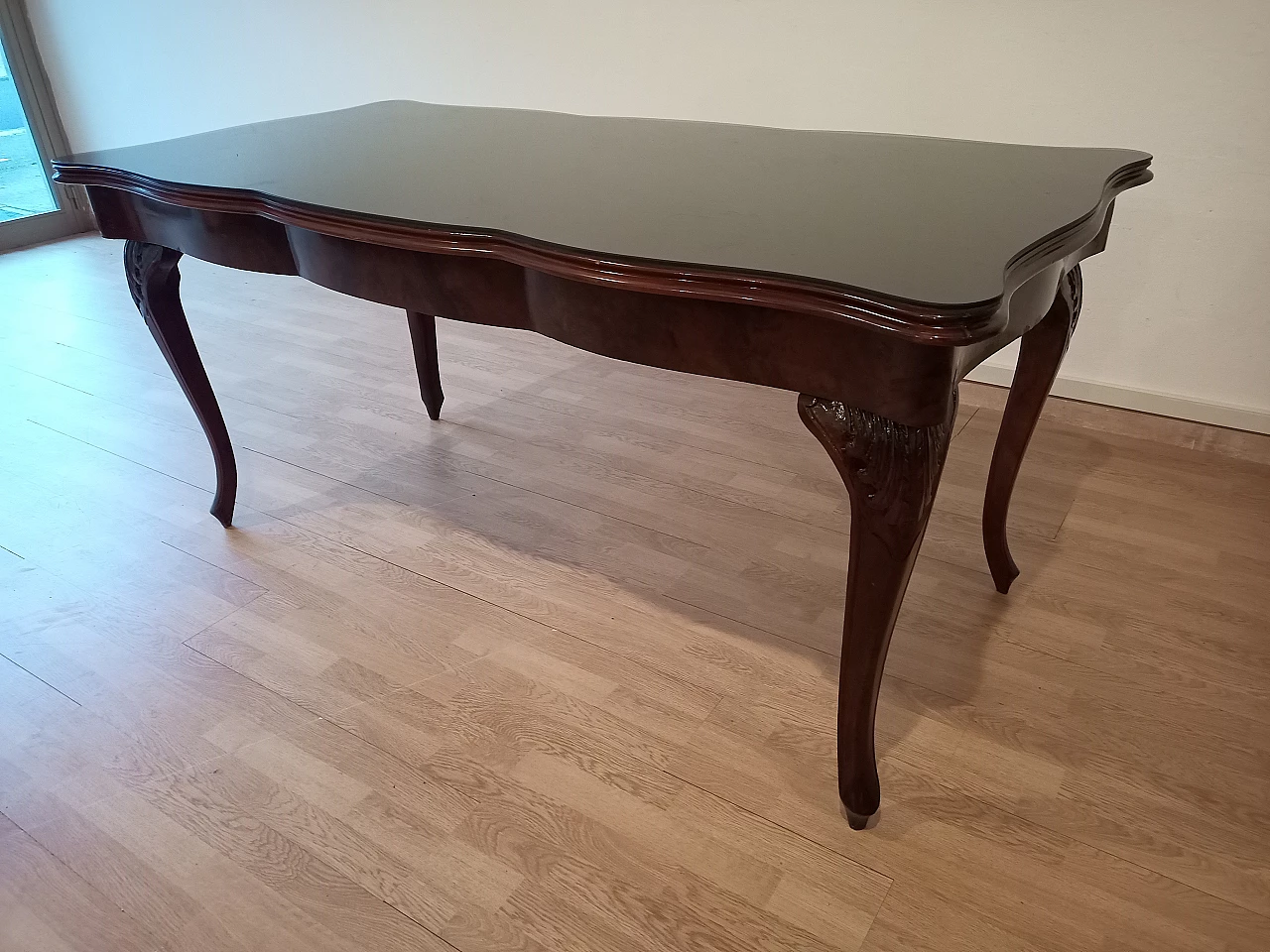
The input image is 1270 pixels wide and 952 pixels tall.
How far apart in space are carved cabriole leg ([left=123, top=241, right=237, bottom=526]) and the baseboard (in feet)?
5.24

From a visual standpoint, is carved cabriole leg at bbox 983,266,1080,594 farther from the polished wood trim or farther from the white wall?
the white wall

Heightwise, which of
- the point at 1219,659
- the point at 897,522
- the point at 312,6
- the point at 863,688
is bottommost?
the point at 1219,659

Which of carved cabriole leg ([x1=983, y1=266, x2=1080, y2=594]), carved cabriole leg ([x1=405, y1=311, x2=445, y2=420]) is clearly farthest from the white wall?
carved cabriole leg ([x1=405, y1=311, x2=445, y2=420])

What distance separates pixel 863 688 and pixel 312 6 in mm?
2958

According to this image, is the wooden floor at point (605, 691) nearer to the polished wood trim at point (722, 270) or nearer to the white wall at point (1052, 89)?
the white wall at point (1052, 89)

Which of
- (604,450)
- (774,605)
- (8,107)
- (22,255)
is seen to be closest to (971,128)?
(604,450)

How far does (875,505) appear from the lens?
0.93 m

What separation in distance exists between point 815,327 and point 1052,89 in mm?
1397

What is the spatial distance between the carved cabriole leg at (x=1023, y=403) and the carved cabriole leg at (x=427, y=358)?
A: 1218mm

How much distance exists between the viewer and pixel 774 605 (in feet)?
4.99

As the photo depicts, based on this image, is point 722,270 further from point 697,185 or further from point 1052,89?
point 1052,89

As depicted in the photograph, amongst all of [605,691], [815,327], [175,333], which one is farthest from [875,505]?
[175,333]

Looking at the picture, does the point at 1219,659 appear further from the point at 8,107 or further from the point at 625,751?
the point at 8,107

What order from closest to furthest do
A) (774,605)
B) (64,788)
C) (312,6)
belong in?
(64,788) → (774,605) → (312,6)
